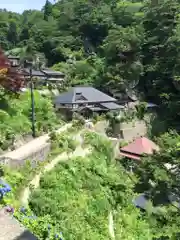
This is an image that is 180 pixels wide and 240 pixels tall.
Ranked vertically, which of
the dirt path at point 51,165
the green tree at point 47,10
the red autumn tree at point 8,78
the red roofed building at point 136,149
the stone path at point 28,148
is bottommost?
the red roofed building at point 136,149

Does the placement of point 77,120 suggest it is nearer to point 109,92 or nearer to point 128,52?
point 109,92

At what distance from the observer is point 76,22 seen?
4550 centimetres

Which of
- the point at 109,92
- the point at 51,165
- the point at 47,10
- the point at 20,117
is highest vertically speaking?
the point at 47,10

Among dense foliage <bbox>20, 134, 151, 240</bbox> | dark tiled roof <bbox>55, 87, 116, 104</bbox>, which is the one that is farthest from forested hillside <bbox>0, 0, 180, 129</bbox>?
dense foliage <bbox>20, 134, 151, 240</bbox>

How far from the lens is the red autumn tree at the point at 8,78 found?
17438 millimetres

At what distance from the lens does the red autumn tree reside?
17.4 meters

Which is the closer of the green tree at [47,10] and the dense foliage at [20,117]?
the dense foliage at [20,117]

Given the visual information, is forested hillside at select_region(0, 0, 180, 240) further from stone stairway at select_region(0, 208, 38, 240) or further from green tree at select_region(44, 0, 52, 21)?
stone stairway at select_region(0, 208, 38, 240)

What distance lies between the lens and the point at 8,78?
17859 millimetres

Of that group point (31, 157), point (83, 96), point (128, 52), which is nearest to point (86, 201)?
point (31, 157)

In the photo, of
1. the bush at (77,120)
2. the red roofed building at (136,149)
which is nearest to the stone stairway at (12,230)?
the bush at (77,120)

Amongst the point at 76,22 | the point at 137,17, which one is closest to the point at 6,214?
the point at 137,17

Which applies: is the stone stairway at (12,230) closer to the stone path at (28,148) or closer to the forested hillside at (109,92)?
the forested hillside at (109,92)

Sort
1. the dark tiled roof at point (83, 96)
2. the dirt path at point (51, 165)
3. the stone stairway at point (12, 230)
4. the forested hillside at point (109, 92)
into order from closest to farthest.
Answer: the stone stairway at point (12, 230), the forested hillside at point (109, 92), the dirt path at point (51, 165), the dark tiled roof at point (83, 96)
